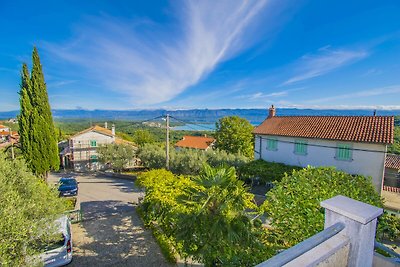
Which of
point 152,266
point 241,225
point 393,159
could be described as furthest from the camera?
point 393,159

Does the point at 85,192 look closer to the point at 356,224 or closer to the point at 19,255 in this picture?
the point at 19,255

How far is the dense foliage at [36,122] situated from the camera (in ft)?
50.0

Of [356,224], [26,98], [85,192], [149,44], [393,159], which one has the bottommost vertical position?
[85,192]

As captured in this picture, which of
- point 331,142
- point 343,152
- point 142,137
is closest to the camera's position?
point 343,152

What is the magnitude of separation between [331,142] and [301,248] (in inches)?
622

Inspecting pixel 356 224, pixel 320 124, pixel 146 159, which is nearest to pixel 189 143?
pixel 146 159

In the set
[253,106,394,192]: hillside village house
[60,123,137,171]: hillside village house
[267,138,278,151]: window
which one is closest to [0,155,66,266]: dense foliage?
[253,106,394,192]: hillside village house

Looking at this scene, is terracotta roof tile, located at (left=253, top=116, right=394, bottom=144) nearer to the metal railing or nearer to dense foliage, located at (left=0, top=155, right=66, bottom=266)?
the metal railing

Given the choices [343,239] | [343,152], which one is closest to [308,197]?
[343,239]

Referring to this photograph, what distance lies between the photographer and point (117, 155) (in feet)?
99.5

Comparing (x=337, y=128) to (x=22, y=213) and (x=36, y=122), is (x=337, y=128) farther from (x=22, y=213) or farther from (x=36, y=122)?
(x=36, y=122)


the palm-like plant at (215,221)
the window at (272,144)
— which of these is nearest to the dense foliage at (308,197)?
the palm-like plant at (215,221)

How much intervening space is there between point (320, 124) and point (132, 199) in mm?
16452

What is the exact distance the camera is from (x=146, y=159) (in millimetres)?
28984
